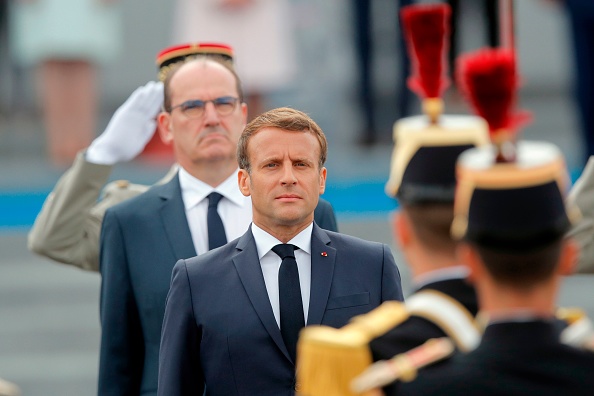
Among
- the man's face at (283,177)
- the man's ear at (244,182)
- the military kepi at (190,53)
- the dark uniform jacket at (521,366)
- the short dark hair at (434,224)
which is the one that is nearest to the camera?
the dark uniform jacket at (521,366)

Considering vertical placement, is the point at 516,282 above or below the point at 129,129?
below

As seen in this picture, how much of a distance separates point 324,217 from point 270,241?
0.49 metres

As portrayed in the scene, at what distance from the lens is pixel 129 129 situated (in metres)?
4.71

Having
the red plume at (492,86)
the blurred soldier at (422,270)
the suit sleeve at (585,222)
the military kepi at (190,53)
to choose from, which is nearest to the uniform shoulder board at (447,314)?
the blurred soldier at (422,270)

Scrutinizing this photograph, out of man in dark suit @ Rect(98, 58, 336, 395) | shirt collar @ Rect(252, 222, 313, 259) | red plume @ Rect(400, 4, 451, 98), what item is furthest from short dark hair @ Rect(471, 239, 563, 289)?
→ man in dark suit @ Rect(98, 58, 336, 395)

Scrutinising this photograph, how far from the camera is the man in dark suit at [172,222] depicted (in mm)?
4117

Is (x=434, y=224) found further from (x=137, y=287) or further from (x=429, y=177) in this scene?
(x=137, y=287)

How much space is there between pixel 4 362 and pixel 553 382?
5916mm

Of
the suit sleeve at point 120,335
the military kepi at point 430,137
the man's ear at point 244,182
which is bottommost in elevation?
the suit sleeve at point 120,335

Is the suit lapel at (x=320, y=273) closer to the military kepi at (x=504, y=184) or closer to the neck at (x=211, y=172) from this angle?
the neck at (x=211, y=172)

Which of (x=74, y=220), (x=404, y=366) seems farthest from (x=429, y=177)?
(x=74, y=220)

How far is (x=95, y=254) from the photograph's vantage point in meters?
4.64

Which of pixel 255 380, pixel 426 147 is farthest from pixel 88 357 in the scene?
pixel 426 147

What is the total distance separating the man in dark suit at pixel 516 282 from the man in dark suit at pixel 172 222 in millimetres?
1698
